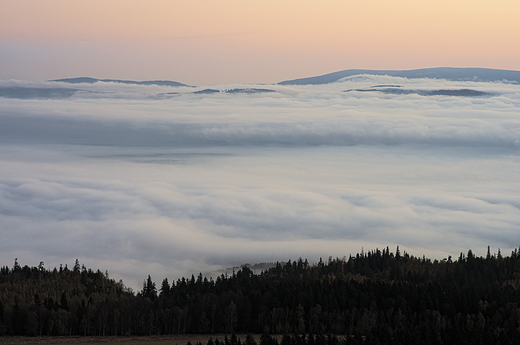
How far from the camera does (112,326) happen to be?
157m

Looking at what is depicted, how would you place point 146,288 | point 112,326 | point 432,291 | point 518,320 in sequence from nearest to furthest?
point 518,320 → point 112,326 → point 432,291 → point 146,288

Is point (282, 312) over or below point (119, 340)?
over

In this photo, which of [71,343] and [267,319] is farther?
[267,319]

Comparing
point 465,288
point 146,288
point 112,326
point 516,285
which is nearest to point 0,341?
point 112,326

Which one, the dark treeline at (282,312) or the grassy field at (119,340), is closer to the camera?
the grassy field at (119,340)

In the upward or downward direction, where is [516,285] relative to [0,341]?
upward

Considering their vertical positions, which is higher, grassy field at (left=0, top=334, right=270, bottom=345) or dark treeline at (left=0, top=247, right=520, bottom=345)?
dark treeline at (left=0, top=247, right=520, bottom=345)

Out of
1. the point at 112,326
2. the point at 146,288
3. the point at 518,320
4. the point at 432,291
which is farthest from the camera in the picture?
the point at 146,288

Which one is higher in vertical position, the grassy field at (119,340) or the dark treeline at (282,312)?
the dark treeline at (282,312)

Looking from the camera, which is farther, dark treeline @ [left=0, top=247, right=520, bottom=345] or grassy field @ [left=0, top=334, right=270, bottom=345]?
dark treeline @ [left=0, top=247, right=520, bottom=345]

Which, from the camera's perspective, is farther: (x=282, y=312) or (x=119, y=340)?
(x=282, y=312)

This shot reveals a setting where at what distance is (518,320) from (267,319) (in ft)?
164

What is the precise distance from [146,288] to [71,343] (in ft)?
144

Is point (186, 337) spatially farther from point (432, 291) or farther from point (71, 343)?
point (432, 291)
